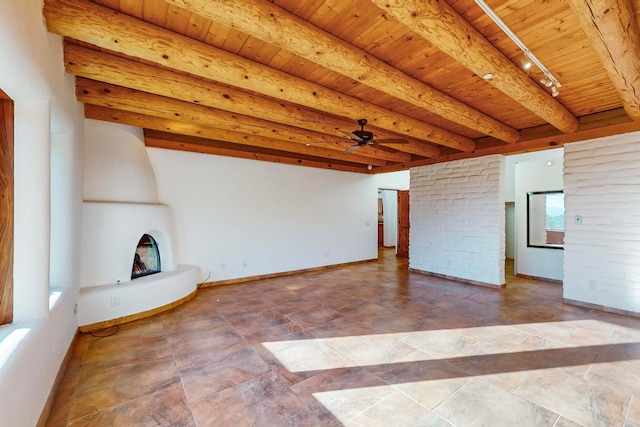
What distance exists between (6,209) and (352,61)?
8.83 ft

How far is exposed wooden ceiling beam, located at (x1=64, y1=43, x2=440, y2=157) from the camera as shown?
2455mm

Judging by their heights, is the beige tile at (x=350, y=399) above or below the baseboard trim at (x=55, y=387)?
below

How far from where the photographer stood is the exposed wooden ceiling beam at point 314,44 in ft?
5.80

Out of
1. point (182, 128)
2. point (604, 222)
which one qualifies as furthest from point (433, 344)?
point (182, 128)

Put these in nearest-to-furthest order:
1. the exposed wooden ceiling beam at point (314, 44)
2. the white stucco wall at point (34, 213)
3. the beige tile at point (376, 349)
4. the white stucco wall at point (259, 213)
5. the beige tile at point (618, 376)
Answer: the white stucco wall at point (34, 213) < the exposed wooden ceiling beam at point (314, 44) < the beige tile at point (618, 376) < the beige tile at point (376, 349) < the white stucco wall at point (259, 213)

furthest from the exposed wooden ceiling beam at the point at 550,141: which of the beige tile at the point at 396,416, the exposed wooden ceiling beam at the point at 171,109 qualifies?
the beige tile at the point at 396,416

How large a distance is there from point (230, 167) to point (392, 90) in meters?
3.56

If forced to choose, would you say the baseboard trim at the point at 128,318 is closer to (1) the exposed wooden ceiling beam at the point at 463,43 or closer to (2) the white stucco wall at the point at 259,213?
(2) the white stucco wall at the point at 259,213

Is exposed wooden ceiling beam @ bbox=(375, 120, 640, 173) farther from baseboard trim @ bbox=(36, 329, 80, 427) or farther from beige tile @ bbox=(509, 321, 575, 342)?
baseboard trim @ bbox=(36, 329, 80, 427)

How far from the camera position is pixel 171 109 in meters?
3.34

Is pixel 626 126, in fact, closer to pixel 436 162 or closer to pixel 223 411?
pixel 436 162

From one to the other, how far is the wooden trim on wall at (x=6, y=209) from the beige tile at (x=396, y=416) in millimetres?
2321

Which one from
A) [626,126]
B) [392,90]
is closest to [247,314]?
[392,90]

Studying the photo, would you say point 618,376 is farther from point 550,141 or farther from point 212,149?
point 212,149
